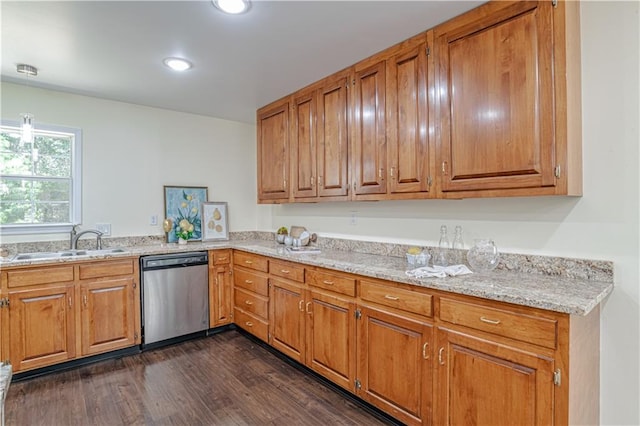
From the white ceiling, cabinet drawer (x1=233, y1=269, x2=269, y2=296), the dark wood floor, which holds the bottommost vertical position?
the dark wood floor

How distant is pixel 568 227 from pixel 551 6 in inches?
43.7

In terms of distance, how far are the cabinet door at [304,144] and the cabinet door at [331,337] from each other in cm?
101

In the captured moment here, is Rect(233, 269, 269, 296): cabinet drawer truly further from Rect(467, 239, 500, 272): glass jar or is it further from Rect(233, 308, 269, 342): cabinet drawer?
Rect(467, 239, 500, 272): glass jar

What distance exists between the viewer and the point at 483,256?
2.03m

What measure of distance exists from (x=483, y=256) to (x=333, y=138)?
4.82 feet

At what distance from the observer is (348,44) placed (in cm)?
232

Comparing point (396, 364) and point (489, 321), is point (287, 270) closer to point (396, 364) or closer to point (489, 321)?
point (396, 364)

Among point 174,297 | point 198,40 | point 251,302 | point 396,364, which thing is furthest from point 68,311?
point 396,364

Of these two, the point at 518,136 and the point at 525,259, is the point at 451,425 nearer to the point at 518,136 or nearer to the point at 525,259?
the point at 525,259

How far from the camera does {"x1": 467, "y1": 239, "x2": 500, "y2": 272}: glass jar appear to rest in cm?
201

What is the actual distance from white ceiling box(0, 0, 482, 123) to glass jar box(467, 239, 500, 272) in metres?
1.34

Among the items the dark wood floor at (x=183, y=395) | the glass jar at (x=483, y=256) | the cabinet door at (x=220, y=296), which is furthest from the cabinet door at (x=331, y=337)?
the cabinet door at (x=220, y=296)

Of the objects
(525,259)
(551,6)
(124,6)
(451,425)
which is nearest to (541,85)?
(551,6)

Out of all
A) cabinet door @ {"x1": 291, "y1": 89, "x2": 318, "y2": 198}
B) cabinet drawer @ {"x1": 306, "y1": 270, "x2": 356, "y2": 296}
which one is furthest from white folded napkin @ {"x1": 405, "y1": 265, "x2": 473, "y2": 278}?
cabinet door @ {"x1": 291, "y1": 89, "x2": 318, "y2": 198}
